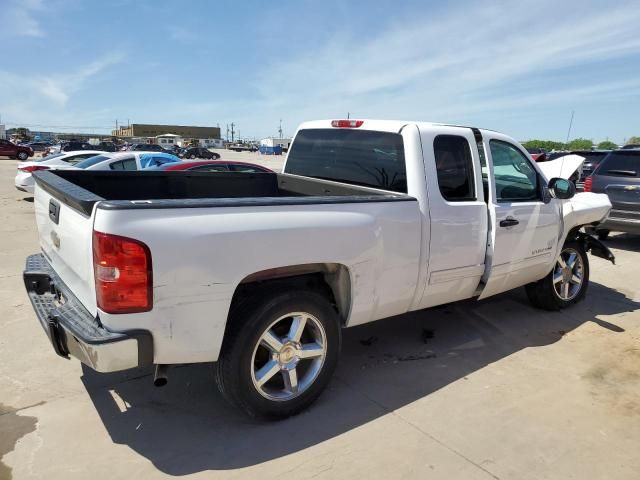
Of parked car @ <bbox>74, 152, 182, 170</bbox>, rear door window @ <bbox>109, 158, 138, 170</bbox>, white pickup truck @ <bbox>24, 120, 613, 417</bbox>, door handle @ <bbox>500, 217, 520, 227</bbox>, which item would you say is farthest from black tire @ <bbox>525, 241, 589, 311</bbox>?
rear door window @ <bbox>109, 158, 138, 170</bbox>

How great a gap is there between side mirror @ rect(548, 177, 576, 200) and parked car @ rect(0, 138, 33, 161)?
44.3m

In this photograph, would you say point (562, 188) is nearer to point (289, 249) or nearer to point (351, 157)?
point (351, 157)

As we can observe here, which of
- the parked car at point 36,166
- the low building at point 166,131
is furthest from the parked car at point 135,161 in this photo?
the low building at point 166,131

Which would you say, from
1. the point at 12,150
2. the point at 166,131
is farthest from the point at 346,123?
the point at 166,131

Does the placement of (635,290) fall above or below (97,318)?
below

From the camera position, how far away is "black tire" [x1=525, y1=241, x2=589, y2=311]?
5.16 meters

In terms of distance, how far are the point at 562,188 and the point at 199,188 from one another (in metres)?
3.59

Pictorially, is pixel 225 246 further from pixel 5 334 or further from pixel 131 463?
pixel 5 334

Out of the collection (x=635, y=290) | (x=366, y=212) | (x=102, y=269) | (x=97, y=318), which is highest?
(x=366, y=212)

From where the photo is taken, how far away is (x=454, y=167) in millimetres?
3867

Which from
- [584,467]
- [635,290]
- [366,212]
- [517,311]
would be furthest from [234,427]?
[635,290]

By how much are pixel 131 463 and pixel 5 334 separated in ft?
7.84

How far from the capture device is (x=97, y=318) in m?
2.50

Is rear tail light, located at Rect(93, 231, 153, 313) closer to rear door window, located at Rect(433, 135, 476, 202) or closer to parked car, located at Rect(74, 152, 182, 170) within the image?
rear door window, located at Rect(433, 135, 476, 202)
